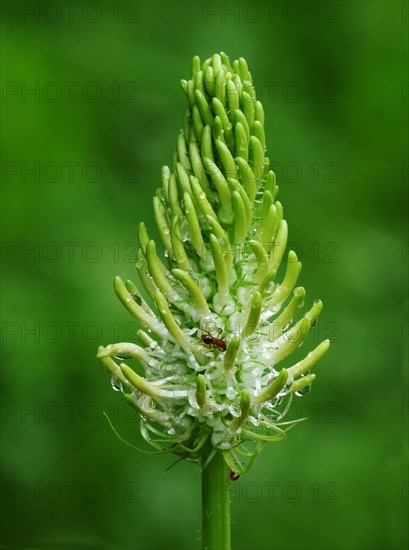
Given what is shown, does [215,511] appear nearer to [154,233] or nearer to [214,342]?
[214,342]

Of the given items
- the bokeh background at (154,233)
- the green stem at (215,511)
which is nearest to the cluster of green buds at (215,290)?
the green stem at (215,511)

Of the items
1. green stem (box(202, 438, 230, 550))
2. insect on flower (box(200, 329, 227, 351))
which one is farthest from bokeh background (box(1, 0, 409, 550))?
insect on flower (box(200, 329, 227, 351))

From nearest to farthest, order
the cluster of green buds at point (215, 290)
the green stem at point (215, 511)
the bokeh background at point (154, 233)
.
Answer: the green stem at point (215, 511)
the cluster of green buds at point (215, 290)
the bokeh background at point (154, 233)

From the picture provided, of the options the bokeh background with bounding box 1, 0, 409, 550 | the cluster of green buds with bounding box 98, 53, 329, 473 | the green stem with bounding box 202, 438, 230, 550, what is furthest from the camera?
the bokeh background with bounding box 1, 0, 409, 550

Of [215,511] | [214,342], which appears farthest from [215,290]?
[215,511]

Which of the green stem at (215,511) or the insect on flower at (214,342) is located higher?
the insect on flower at (214,342)

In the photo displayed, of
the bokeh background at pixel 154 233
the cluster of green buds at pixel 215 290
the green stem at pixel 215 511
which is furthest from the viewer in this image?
the bokeh background at pixel 154 233

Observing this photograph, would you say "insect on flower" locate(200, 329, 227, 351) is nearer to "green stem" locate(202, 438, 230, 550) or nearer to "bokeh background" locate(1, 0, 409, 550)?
"green stem" locate(202, 438, 230, 550)

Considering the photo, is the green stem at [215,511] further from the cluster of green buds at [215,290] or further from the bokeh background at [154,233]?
the bokeh background at [154,233]
